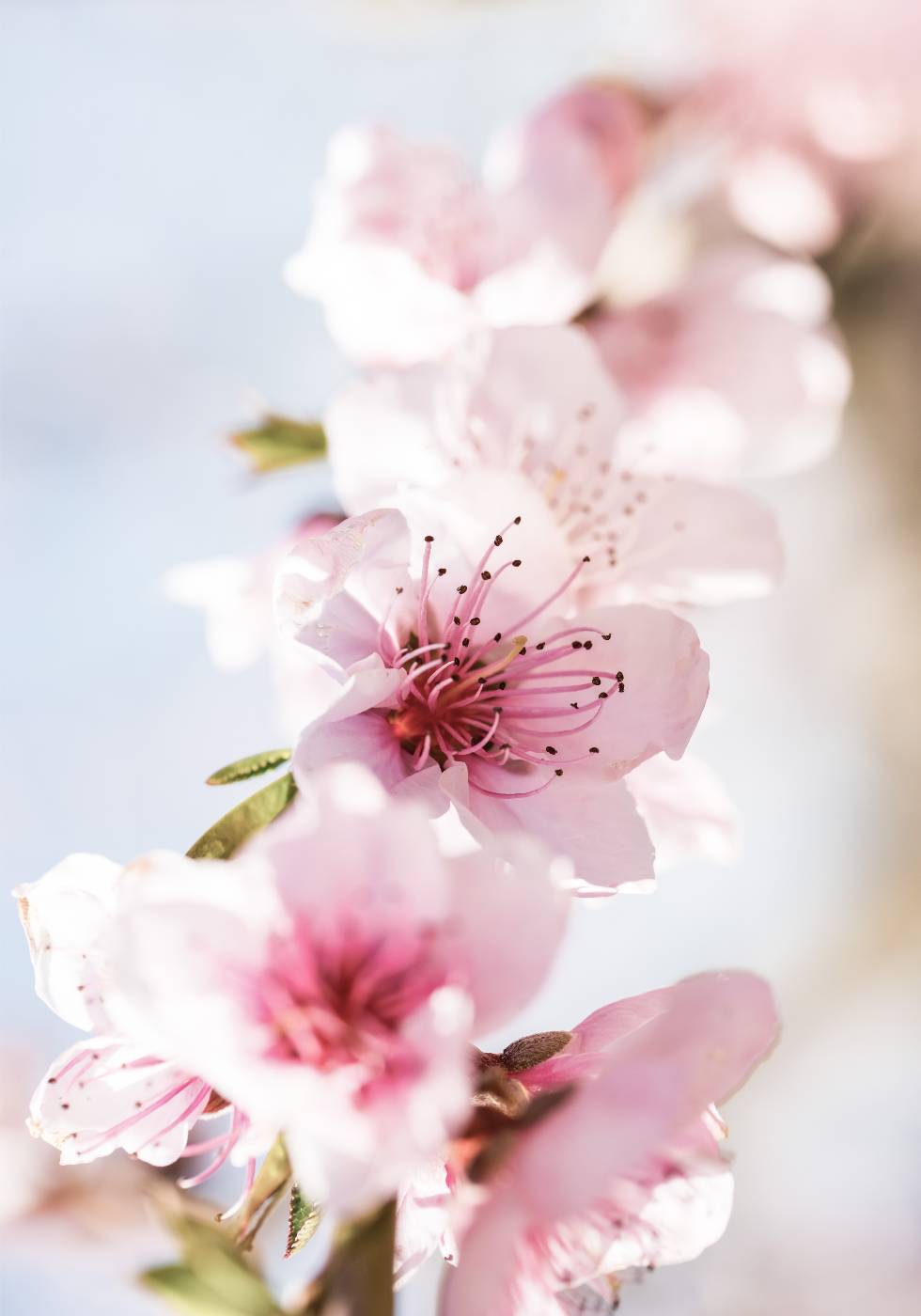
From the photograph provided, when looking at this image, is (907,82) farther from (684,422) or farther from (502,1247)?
(502,1247)

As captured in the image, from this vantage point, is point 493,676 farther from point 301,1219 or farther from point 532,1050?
point 301,1219

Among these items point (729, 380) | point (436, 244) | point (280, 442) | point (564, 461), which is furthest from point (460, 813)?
point (729, 380)

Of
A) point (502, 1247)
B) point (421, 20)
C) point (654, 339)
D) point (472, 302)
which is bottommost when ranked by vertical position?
point (502, 1247)

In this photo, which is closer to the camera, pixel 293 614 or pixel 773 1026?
pixel 773 1026

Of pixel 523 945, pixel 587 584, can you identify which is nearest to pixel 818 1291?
pixel 587 584

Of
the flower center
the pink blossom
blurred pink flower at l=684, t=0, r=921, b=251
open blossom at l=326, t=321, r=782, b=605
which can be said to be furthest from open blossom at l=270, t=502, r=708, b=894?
blurred pink flower at l=684, t=0, r=921, b=251
